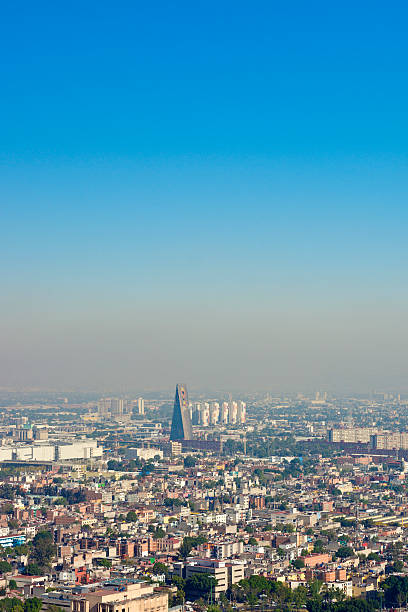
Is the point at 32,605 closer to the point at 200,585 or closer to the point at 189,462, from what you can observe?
the point at 200,585

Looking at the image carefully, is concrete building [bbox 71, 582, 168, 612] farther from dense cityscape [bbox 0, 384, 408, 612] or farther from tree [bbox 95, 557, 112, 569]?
tree [bbox 95, 557, 112, 569]


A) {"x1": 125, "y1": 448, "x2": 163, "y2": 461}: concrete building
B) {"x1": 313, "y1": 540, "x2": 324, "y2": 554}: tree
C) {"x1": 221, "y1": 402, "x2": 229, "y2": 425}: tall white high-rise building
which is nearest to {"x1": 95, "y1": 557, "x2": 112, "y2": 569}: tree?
{"x1": 313, "y1": 540, "x2": 324, "y2": 554}: tree

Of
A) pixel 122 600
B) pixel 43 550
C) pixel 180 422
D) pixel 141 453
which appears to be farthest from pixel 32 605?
pixel 180 422

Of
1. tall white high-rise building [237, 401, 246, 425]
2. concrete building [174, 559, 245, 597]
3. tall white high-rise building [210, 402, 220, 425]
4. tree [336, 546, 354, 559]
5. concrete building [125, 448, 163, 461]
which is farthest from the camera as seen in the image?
tall white high-rise building [237, 401, 246, 425]

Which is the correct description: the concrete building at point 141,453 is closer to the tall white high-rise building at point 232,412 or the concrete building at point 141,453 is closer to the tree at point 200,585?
the tall white high-rise building at point 232,412

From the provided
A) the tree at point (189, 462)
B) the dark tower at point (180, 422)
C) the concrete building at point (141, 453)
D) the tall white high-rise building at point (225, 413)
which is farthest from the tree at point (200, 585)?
the tall white high-rise building at point (225, 413)

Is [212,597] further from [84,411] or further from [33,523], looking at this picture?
[84,411]
